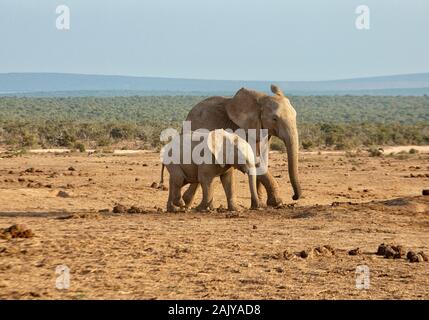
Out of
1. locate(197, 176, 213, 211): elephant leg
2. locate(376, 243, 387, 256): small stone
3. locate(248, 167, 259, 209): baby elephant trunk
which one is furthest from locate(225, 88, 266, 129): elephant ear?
locate(376, 243, 387, 256): small stone

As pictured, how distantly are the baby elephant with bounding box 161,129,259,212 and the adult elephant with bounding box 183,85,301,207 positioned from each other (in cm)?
50

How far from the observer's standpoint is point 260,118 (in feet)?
55.8

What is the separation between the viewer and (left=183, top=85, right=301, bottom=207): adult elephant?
53.9 ft

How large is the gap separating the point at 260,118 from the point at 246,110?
0.33 m

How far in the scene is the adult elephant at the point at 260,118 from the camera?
1642 cm

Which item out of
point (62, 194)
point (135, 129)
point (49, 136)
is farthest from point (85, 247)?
point (135, 129)

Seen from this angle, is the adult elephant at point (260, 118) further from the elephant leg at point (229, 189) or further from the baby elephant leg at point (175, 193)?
the baby elephant leg at point (175, 193)

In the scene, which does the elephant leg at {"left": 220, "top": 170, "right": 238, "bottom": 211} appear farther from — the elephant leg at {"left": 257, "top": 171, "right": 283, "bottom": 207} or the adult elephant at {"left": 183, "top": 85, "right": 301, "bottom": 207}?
the elephant leg at {"left": 257, "top": 171, "right": 283, "bottom": 207}

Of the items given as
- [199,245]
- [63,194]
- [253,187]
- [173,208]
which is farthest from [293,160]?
[63,194]

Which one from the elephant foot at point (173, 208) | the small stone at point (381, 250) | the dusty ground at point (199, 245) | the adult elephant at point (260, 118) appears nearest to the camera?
the dusty ground at point (199, 245)

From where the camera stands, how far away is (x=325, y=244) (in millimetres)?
12750

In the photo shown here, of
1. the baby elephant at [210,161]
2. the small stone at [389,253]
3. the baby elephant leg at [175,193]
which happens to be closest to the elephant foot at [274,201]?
the baby elephant at [210,161]
